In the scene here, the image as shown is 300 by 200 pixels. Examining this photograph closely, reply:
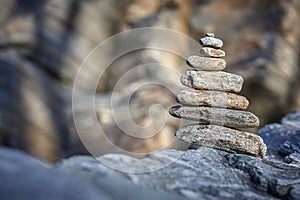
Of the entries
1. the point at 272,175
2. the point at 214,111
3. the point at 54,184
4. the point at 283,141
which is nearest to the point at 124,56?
the point at 283,141

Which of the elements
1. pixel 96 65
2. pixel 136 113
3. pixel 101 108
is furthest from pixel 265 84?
pixel 96 65

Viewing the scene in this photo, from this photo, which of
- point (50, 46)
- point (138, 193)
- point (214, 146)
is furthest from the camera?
point (50, 46)

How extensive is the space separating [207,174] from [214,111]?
2.38ft

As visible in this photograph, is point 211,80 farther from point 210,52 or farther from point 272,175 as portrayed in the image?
point 272,175

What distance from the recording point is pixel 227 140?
2764 mm

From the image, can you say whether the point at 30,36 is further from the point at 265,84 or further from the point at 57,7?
the point at 265,84

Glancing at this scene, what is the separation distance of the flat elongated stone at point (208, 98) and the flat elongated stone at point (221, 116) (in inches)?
1.6

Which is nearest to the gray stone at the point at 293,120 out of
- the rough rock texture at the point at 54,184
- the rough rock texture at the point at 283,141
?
the rough rock texture at the point at 283,141

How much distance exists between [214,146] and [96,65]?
256 inches

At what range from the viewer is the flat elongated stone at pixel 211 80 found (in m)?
2.90

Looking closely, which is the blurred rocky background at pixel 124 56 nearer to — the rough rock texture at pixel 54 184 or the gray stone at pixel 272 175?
the gray stone at pixel 272 175

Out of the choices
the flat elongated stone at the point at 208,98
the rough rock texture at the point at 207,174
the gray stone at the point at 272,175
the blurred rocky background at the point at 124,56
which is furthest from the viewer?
the blurred rocky background at the point at 124,56

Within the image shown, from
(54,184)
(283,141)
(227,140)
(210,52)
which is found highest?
(210,52)

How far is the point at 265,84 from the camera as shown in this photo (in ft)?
23.4
